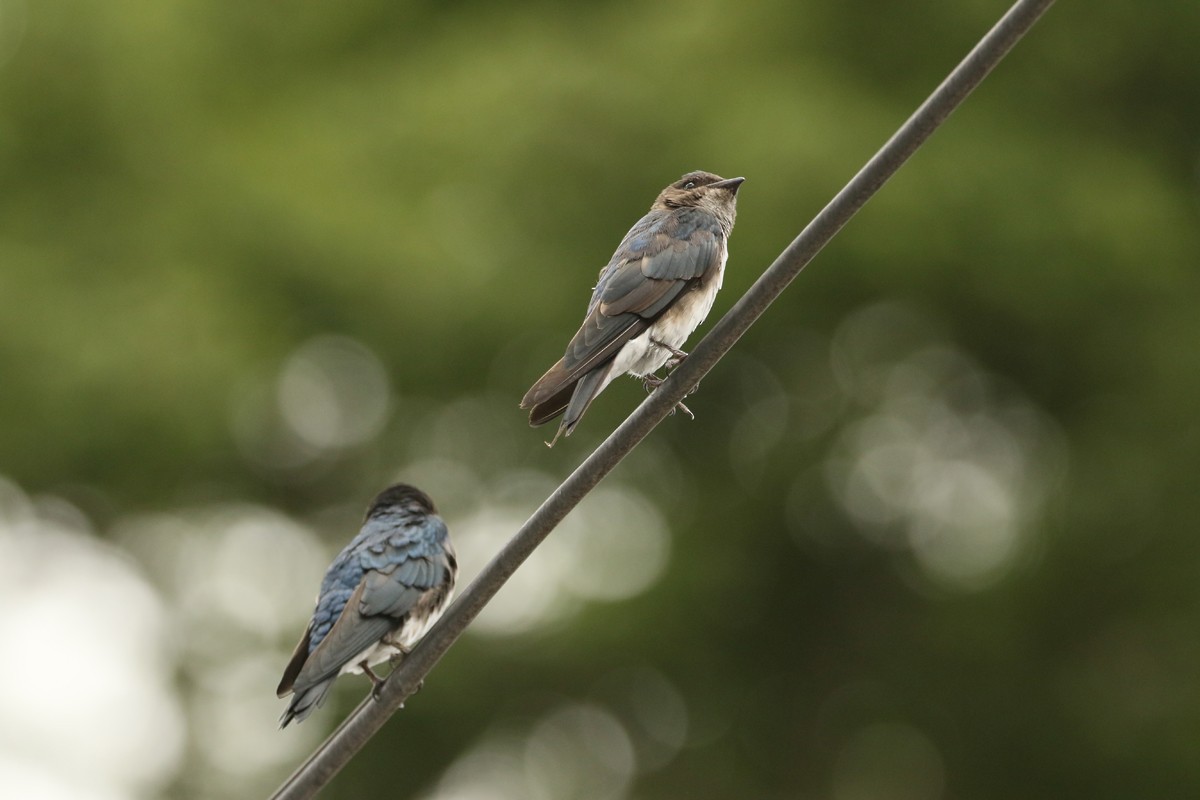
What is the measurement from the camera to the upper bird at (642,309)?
403cm

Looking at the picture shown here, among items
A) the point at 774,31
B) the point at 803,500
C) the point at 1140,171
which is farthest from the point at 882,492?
the point at 774,31

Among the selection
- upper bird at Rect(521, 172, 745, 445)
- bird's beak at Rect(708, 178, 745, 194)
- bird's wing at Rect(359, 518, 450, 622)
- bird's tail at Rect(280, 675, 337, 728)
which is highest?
bird's beak at Rect(708, 178, 745, 194)

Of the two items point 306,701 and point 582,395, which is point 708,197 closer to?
point 582,395

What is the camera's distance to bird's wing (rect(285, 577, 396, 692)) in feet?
12.9

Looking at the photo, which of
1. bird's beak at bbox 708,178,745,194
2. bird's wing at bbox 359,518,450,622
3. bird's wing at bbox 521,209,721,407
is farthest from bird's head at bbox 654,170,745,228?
bird's wing at bbox 359,518,450,622

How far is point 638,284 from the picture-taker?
4.51 metres

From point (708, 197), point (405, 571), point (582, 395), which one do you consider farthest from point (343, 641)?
point (708, 197)

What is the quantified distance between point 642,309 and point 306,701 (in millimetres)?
1603

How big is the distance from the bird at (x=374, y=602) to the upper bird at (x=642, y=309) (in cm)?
86

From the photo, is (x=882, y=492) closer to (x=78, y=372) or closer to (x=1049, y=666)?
(x=1049, y=666)

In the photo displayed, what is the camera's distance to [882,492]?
382 inches

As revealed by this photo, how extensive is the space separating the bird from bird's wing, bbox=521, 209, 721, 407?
95 cm

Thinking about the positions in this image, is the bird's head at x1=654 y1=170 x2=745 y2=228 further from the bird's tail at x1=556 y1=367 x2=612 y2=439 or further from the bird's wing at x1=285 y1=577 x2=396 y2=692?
the bird's wing at x1=285 y1=577 x2=396 y2=692

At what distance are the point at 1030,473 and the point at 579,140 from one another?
4.03 m
